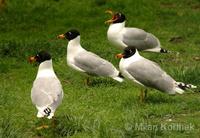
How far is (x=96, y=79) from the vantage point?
1421 cm

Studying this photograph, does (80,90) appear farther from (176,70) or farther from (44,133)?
(44,133)

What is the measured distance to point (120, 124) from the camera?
33.8ft

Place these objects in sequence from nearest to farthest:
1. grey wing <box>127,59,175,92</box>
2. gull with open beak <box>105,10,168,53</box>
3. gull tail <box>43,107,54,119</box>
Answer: gull tail <box>43,107,54,119</box> → grey wing <box>127,59,175,92</box> → gull with open beak <box>105,10,168,53</box>

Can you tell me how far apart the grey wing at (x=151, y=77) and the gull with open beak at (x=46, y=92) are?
1679 millimetres

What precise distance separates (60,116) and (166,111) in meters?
2.03

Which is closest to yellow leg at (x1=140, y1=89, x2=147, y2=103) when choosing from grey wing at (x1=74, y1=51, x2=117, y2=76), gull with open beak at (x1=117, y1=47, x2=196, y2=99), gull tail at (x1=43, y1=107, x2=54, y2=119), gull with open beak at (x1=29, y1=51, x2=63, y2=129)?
gull with open beak at (x1=117, y1=47, x2=196, y2=99)

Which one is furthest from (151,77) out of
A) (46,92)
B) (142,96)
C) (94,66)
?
(46,92)

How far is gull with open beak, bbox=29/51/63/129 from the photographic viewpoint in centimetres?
987

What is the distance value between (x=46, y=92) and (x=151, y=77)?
237cm

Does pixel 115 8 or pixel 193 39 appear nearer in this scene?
pixel 193 39

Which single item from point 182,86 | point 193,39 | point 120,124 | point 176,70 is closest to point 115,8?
point 193,39

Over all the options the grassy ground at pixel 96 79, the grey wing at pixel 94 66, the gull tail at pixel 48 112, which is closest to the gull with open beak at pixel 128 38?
the grassy ground at pixel 96 79

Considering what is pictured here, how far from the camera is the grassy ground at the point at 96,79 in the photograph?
396 inches

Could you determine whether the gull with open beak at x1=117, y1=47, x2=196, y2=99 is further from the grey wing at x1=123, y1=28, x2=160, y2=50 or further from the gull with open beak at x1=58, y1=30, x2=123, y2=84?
the grey wing at x1=123, y1=28, x2=160, y2=50
